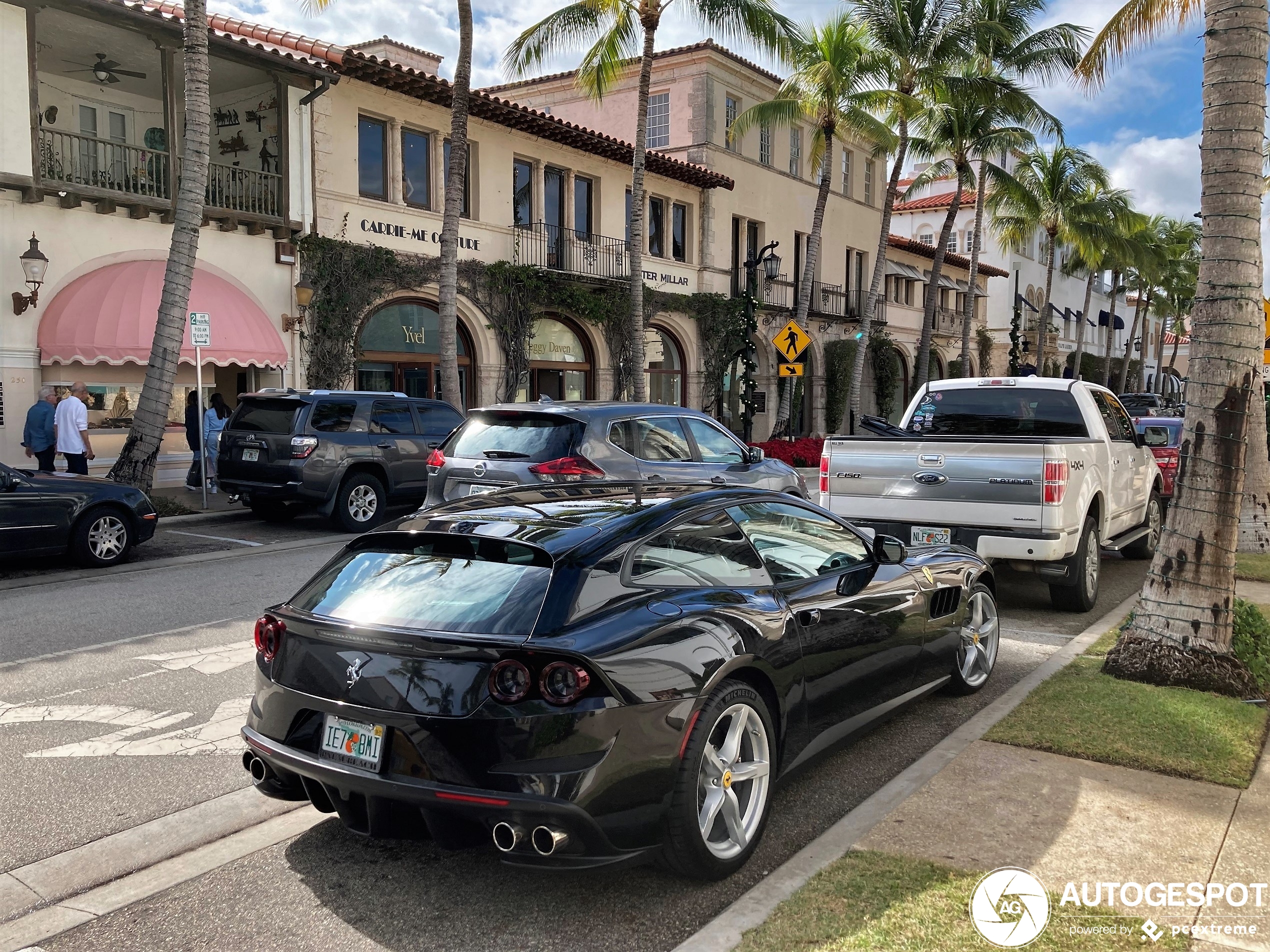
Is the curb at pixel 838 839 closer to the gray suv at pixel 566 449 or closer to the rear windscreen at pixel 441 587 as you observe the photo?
the rear windscreen at pixel 441 587

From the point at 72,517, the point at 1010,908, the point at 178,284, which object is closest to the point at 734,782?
the point at 1010,908

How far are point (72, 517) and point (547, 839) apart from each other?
9.03 meters

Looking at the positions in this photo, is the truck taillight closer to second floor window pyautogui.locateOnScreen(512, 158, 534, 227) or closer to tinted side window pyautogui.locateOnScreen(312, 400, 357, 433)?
tinted side window pyautogui.locateOnScreen(312, 400, 357, 433)

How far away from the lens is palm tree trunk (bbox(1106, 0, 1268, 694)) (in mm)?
5895

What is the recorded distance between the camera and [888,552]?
199 inches

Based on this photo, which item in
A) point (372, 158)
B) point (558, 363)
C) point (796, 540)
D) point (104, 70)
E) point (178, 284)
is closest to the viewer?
point (796, 540)

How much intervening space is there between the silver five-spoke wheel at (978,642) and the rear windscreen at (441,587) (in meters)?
3.17

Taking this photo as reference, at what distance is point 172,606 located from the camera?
8.60 metres

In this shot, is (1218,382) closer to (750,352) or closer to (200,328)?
(200,328)

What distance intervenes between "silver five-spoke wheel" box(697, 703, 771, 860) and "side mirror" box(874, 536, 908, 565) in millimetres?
1520

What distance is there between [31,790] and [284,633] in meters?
1.82

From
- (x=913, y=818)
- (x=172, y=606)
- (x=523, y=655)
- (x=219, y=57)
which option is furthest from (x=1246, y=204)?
(x=219, y=57)

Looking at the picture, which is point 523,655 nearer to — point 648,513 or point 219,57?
point 648,513

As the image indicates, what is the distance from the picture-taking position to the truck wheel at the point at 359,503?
13539 millimetres
